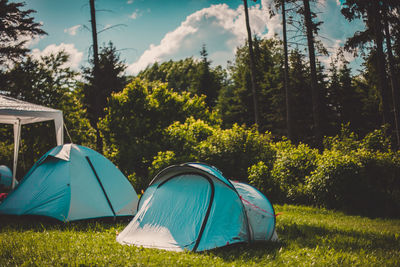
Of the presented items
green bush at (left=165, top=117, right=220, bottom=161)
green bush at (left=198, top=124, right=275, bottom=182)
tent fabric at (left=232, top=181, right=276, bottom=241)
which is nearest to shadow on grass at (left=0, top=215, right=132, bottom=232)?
tent fabric at (left=232, top=181, right=276, bottom=241)

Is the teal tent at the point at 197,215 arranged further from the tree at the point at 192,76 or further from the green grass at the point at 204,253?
the tree at the point at 192,76

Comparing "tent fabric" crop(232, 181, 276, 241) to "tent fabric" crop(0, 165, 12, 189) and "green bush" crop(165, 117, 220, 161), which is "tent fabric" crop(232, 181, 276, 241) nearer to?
"green bush" crop(165, 117, 220, 161)

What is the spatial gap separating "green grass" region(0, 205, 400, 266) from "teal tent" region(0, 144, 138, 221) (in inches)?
10.1

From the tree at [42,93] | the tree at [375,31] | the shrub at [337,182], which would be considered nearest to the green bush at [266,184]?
the shrub at [337,182]

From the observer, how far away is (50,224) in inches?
224

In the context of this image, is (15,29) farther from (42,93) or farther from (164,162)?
(164,162)

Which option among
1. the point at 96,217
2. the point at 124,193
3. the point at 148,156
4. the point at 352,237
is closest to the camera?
the point at 352,237

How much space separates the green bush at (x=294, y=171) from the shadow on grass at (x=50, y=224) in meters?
5.06

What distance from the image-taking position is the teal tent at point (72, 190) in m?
5.89

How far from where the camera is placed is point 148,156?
12.3 metres

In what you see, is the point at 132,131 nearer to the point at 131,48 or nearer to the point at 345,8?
the point at 131,48

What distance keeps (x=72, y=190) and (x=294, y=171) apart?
679 cm

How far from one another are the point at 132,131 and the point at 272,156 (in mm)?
6377

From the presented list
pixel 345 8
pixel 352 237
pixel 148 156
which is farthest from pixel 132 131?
pixel 345 8
